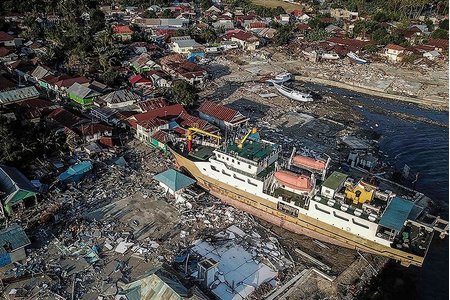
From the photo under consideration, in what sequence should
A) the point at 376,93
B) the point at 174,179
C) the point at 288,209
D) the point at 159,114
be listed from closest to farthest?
the point at 288,209, the point at 174,179, the point at 159,114, the point at 376,93

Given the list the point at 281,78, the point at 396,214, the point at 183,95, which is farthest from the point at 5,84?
the point at 396,214

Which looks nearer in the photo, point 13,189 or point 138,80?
point 13,189

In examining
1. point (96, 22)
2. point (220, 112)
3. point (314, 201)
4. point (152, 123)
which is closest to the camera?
point (314, 201)

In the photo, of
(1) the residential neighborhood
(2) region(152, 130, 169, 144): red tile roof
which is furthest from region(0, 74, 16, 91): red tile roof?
(2) region(152, 130, 169, 144): red tile roof

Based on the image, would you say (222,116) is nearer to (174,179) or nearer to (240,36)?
(174,179)

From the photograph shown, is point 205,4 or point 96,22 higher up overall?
point 96,22

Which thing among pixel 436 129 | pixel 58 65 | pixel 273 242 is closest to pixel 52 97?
pixel 58 65
